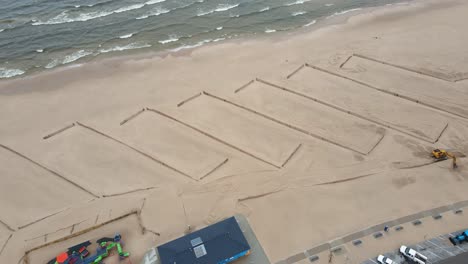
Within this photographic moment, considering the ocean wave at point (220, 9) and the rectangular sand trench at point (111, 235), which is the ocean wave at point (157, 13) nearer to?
the ocean wave at point (220, 9)

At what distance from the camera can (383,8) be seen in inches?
1986

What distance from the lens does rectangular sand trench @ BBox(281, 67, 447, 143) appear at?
29.3 m

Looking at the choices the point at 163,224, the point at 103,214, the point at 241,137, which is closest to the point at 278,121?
the point at 241,137

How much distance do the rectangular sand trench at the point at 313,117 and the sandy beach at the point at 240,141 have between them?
14 cm

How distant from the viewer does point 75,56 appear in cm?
4328

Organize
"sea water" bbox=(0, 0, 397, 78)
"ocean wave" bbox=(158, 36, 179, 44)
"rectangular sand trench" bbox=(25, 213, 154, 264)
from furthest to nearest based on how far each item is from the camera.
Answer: "ocean wave" bbox=(158, 36, 179, 44)
"sea water" bbox=(0, 0, 397, 78)
"rectangular sand trench" bbox=(25, 213, 154, 264)

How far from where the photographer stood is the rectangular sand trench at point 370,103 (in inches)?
1153

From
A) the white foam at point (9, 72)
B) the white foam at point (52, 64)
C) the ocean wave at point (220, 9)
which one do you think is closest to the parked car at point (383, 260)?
the white foam at point (52, 64)

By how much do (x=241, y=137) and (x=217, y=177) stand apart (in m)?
4.48

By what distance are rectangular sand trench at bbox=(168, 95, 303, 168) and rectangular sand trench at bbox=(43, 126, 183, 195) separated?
533 centimetres

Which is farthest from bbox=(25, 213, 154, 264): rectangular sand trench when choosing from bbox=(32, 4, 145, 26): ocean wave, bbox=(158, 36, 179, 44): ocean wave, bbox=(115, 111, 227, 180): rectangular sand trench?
bbox=(32, 4, 145, 26): ocean wave

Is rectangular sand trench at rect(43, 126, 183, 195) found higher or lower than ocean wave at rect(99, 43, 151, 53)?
lower

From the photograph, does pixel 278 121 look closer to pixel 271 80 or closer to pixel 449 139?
pixel 271 80

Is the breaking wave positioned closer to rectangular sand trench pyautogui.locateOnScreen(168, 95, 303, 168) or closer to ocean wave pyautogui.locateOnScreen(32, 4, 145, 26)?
ocean wave pyautogui.locateOnScreen(32, 4, 145, 26)
